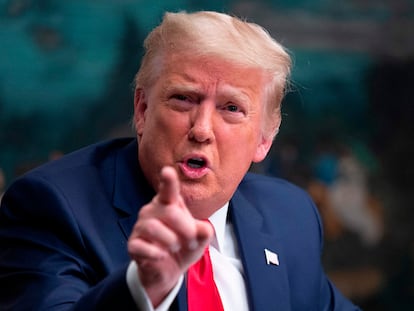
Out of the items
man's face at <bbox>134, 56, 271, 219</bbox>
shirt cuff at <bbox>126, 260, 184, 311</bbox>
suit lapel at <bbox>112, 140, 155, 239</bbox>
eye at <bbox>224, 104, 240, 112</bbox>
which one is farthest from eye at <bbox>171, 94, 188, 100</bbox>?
shirt cuff at <bbox>126, 260, 184, 311</bbox>

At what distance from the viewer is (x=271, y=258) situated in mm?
2807

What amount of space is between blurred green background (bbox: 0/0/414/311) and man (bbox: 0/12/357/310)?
6.70ft

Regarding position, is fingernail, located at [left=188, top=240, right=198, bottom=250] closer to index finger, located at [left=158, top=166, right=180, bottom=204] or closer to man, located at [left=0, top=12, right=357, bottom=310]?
index finger, located at [left=158, top=166, right=180, bottom=204]

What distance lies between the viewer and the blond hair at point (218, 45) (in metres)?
2.53

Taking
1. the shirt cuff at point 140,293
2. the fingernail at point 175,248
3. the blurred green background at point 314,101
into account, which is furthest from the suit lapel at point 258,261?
the blurred green background at point 314,101

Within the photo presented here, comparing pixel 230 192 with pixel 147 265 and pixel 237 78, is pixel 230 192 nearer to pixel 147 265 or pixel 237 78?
pixel 237 78

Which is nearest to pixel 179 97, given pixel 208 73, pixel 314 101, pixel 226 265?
pixel 208 73

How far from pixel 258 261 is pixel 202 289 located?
255mm

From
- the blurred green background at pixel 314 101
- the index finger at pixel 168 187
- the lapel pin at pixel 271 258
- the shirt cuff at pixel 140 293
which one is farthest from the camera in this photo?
the blurred green background at pixel 314 101

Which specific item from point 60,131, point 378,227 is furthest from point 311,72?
point 60,131

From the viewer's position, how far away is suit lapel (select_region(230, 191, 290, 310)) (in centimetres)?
269

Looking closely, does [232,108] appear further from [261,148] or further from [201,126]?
[261,148]

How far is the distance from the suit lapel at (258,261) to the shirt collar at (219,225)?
5 cm

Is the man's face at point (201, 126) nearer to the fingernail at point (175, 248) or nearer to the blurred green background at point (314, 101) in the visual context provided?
the fingernail at point (175, 248)
